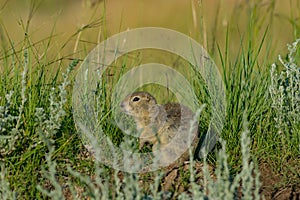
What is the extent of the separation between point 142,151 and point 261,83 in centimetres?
95

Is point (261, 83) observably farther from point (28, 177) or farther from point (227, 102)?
point (28, 177)

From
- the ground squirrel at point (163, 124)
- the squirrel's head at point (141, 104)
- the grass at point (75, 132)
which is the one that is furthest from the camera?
the squirrel's head at point (141, 104)

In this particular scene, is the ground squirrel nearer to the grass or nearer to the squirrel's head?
the squirrel's head

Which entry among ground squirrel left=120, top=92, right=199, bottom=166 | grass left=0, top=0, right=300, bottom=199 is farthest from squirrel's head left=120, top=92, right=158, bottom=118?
grass left=0, top=0, right=300, bottom=199

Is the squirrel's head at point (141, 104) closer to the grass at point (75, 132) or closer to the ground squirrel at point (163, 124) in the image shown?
the ground squirrel at point (163, 124)

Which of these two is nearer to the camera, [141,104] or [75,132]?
[75,132]

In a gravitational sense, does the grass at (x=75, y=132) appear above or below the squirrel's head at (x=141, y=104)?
below

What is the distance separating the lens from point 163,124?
4.41m

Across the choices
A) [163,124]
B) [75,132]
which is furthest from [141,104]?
[75,132]

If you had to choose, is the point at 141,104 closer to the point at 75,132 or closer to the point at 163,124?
the point at 163,124

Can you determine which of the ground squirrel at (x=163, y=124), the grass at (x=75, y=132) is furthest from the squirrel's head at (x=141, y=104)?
the grass at (x=75, y=132)

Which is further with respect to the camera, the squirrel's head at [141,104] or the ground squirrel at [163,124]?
the squirrel's head at [141,104]

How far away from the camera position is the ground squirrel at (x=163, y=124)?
4.18m

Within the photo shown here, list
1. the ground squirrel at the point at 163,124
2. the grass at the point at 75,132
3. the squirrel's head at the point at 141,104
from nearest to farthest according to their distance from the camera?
1. the grass at the point at 75,132
2. the ground squirrel at the point at 163,124
3. the squirrel's head at the point at 141,104
